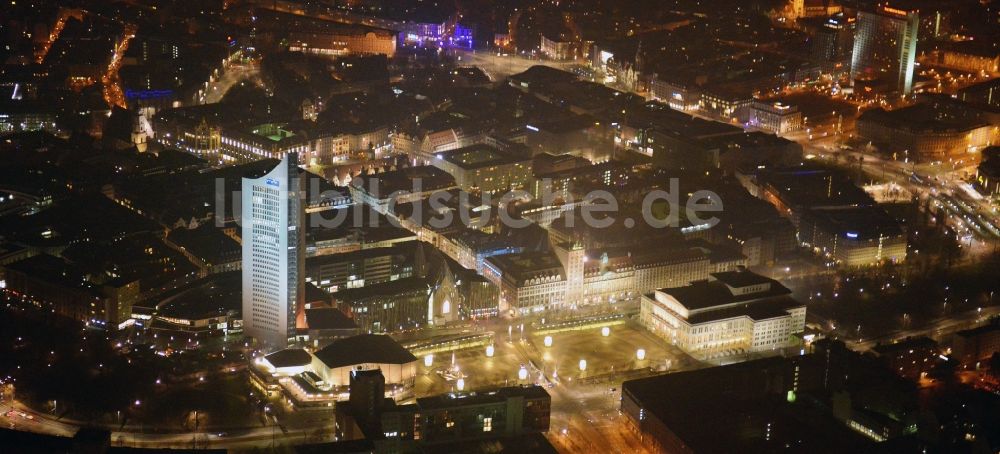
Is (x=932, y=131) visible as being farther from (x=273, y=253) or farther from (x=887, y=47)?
(x=273, y=253)

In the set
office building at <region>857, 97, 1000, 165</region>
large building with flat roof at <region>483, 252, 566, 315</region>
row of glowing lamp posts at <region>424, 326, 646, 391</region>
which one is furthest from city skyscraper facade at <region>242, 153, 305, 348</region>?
office building at <region>857, 97, 1000, 165</region>

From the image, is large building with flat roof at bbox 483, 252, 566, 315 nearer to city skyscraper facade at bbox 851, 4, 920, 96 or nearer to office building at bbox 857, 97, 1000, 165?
office building at bbox 857, 97, 1000, 165

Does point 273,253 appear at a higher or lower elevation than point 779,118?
higher

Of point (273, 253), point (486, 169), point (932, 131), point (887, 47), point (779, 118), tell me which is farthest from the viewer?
point (887, 47)

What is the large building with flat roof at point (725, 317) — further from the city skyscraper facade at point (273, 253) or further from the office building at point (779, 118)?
the office building at point (779, 118)

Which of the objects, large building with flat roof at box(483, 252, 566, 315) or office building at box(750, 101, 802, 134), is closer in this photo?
large building with flat roof at box(483, 252, 566, 315)

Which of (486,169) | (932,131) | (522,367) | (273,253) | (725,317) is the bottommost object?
(522,367)

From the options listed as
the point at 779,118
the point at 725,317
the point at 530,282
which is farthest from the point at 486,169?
the point at 725,317
